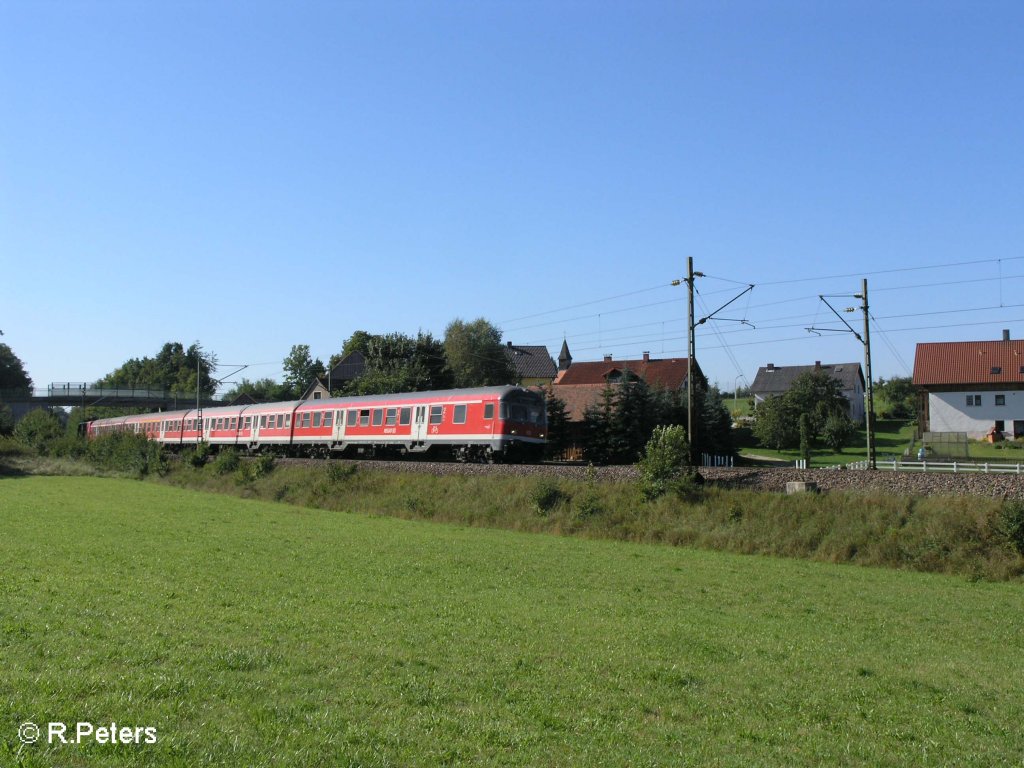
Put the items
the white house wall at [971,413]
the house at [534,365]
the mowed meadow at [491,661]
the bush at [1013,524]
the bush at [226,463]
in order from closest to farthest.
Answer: the mowed meadow at [491,661]
the bush at [1013,524]
the bush at [226,463]
the white house wall at [971,413]
the house at [534,365]

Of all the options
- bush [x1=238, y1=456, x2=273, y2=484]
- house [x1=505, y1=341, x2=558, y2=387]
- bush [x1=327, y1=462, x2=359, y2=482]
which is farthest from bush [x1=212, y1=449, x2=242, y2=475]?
house [x1=505, y1=341, x2=558, y2=387]

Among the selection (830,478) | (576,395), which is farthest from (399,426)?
(576,395)

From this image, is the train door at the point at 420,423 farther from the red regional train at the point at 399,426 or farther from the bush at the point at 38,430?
the bush at the point at 38,430

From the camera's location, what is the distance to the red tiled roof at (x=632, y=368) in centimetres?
7631

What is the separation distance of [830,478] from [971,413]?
44.3m

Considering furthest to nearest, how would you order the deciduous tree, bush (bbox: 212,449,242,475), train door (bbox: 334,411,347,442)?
1. the deciduous tree
2. bush (bbox: 212,449,242,475)
3. train door (bbox: 334,411,347,442)

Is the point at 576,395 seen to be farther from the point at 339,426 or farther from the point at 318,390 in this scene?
the point at 318,390

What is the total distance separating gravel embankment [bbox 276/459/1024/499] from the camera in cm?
2223

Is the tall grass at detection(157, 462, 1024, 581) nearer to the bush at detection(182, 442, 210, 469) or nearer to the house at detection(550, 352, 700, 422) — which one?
the bush at detection(182, 442, 210, 469)

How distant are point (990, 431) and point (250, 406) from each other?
4907 centimetres

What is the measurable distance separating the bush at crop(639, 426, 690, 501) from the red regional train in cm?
738

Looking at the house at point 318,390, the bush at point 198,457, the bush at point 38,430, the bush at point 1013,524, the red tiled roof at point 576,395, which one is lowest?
the bush at point 1013,524

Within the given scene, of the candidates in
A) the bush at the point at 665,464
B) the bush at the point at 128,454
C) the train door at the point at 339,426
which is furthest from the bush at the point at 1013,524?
the bush at the point at 128,454

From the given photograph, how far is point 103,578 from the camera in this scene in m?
14.2
